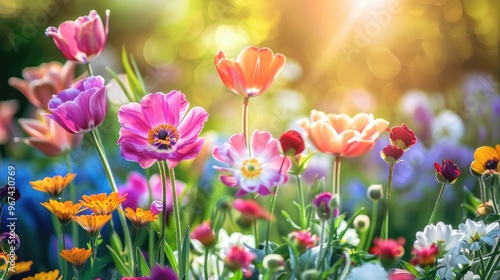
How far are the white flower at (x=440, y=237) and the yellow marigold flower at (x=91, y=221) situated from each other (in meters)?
0.27

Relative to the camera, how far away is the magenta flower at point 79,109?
66 cm

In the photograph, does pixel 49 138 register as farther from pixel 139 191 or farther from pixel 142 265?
pixel 142 265

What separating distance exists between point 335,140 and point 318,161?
59cm

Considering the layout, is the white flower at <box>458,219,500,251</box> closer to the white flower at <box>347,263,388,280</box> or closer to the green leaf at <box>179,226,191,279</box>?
the white flower at <box>347,263,388,280</box>

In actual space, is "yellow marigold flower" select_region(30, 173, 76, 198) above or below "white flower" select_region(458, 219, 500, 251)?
above

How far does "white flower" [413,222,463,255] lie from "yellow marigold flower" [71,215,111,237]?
0.87ft

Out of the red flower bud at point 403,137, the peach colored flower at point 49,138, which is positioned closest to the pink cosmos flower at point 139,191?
the peach colored flower at point 49,138

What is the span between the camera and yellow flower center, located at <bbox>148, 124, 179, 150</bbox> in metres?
0.64

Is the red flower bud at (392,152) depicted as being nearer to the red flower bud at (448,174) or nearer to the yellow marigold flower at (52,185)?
the red flower bud at (448,174)

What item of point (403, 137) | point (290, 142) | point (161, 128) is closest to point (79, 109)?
point (161, 128)

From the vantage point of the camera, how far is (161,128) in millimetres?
660

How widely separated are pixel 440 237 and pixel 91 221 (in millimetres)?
302

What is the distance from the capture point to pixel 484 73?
2123 mm

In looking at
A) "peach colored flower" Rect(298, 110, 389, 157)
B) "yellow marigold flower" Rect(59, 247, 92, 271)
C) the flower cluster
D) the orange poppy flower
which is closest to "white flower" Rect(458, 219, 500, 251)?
the flower cluster
